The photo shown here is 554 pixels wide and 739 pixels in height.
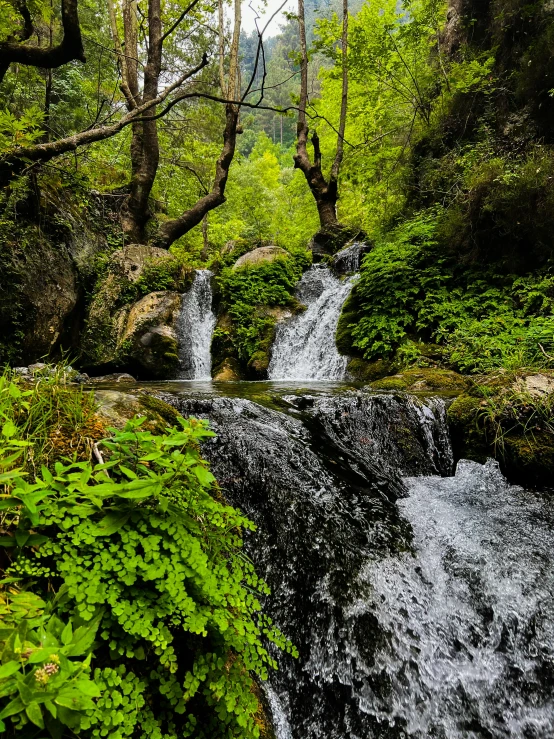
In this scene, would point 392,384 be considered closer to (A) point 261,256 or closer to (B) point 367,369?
(B) point 367,369

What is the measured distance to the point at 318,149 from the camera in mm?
12461

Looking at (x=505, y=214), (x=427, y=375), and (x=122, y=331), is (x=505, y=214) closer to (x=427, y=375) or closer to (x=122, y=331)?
(x=427, y=375)

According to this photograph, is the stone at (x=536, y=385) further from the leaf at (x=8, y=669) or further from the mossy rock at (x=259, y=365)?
the mossy rock at (x=259, y=365)

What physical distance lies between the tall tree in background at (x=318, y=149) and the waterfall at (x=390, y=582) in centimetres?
1082

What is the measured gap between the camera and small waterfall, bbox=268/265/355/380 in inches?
344

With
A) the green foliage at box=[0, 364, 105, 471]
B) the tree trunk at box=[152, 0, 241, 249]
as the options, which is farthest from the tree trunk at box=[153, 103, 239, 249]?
the green foliage at box=[0, 364, 105, 471]

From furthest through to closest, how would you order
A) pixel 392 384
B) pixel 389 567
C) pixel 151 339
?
pixel 151 339 → pixel 392 384 → pixel 389 567

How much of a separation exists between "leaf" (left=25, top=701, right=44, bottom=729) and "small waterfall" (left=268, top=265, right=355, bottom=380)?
7.74 metres

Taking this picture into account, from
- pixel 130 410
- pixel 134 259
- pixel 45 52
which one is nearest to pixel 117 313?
pixel 134 259

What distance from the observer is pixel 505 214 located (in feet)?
23.2

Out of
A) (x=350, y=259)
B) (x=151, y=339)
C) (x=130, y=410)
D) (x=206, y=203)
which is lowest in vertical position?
(x=130, y=410)

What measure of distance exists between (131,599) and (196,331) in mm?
9035

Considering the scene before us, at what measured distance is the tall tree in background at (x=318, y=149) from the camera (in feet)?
39.5

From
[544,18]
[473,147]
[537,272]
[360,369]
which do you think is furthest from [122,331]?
[544,18]
